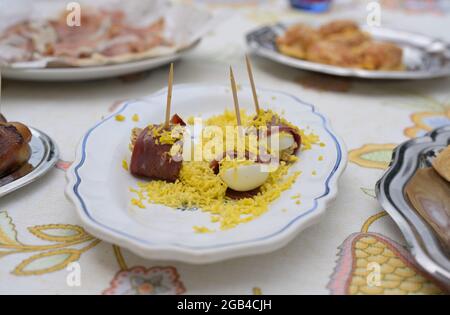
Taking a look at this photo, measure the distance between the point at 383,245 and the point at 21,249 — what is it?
0.55 meters

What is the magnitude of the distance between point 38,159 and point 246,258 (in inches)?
17.9

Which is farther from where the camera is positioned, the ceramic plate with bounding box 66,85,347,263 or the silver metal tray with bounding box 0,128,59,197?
the silver metal tray with bounding box 0,128,59,197

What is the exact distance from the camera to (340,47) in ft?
5.07

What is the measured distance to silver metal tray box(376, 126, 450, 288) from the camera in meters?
0.70

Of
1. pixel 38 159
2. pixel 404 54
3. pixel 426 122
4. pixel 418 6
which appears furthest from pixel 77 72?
pixel 418 6

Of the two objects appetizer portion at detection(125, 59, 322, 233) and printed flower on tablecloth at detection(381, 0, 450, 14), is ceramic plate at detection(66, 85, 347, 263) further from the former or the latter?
printed flower on tablecloth at detection(381, 0, 450, 14)

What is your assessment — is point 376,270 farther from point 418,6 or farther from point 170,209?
point 418,6

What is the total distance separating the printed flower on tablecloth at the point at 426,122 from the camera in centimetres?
125

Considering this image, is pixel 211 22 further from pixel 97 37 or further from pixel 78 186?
pixel 78 186

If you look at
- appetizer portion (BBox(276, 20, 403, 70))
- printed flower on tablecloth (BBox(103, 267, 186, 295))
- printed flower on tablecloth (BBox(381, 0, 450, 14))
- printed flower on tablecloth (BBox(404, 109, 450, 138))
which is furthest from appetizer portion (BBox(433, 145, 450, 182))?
printed flower on tablecloth (BBox(381, 0, 450, 14))

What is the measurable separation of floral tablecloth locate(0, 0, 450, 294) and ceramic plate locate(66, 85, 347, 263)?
0.06 m

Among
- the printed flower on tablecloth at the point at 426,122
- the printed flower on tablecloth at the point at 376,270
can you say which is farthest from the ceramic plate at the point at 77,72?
the printed flower on tablecloth at the point at 376,270

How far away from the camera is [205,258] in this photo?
26.8 inches

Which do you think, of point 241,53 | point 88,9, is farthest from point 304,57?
point 88,9
